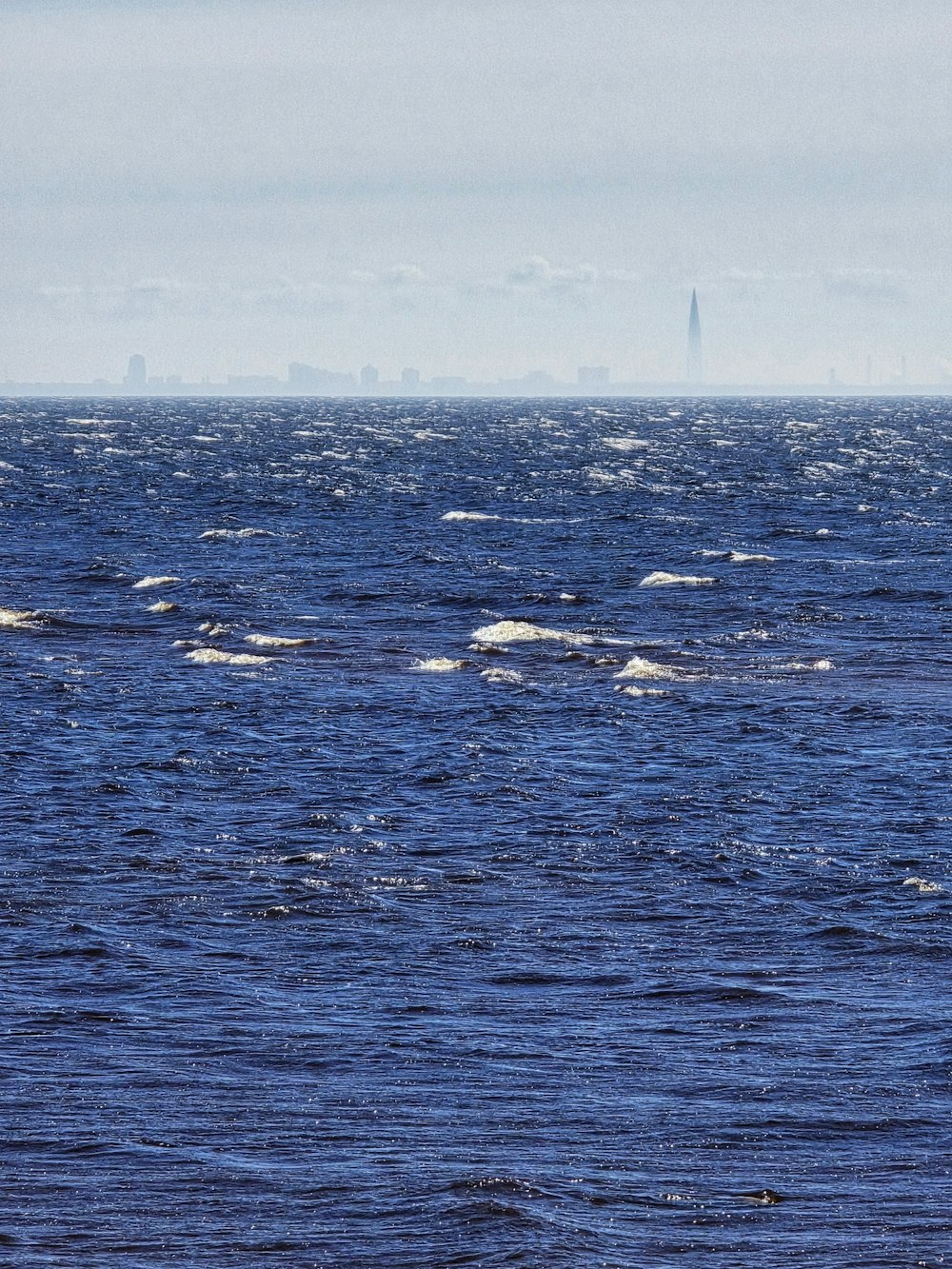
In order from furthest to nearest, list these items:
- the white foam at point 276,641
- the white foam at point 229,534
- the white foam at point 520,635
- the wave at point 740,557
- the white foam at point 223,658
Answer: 1. the white foam at point 229,534
2. the wave at point 740,557
3. the white foam at point 520,635
4. the white foam at point 276,641
5. the white foam at point 223,658

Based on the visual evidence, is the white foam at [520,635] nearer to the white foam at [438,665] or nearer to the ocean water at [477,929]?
the ocean water at [477,929]

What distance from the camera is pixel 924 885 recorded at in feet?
102

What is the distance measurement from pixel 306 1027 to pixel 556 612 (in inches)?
1611

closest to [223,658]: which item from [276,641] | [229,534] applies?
[276,641]

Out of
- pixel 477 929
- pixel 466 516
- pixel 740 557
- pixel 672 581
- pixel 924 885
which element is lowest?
pixel 477 929

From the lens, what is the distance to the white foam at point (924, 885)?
30750 mm

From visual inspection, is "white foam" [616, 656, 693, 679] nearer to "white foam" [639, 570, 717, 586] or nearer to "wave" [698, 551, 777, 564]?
"white foam" [639, 570, 717, 586]

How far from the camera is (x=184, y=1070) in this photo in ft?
75.2

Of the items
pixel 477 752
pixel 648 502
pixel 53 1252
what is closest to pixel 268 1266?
pixel 53 1252

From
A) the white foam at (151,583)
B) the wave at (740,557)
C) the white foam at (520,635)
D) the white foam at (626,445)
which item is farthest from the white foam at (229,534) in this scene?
the white foam at (626,445)

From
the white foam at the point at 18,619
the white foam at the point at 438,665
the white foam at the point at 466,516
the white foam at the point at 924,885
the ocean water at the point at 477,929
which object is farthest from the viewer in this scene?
the white foam at the point at 466,516

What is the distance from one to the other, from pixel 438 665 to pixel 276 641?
6.43m

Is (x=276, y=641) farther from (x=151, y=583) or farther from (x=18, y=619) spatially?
(x=151, y=583)

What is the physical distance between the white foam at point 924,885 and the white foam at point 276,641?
29.1 m
